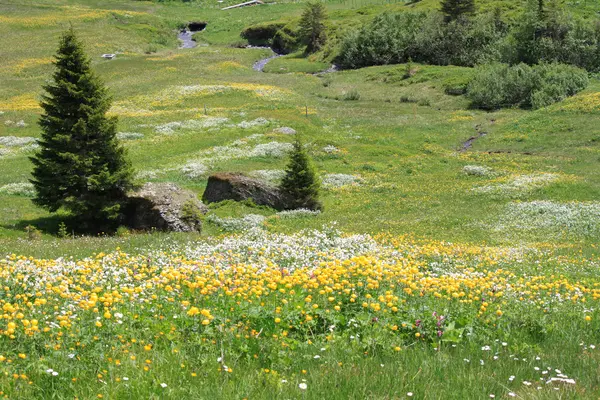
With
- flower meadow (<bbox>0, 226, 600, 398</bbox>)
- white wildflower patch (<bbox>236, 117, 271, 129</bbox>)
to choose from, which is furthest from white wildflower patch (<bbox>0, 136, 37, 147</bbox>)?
flower meadow (<bbox>0, 226, 600, 398</bbox>)

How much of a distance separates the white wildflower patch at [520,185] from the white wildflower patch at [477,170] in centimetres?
261

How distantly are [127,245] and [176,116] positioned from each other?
4413cm

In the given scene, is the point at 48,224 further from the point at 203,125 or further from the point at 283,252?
the point at 203,125

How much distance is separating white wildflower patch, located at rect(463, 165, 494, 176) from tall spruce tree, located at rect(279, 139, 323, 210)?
604 inches

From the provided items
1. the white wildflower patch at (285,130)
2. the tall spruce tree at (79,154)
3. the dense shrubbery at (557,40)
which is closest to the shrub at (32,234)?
the tall spruce tree at (79,154)

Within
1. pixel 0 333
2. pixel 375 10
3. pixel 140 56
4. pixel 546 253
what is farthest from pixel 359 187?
pixel 375 10

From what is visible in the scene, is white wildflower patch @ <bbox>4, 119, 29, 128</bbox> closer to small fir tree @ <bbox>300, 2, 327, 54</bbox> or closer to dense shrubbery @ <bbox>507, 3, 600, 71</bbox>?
dense shrubbery @ <bbox>507, 3, 600, 71</bbox>

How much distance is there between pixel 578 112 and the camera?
184 feet

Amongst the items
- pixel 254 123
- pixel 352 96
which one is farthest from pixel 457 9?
pixel 254 123

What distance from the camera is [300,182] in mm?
30203

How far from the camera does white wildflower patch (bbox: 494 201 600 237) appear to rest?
24.8 m

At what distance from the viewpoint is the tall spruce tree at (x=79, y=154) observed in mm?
24562

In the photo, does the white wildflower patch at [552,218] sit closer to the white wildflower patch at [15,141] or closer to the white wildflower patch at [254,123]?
the white wildflower patch at [254,123]

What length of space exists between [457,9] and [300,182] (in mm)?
81670
